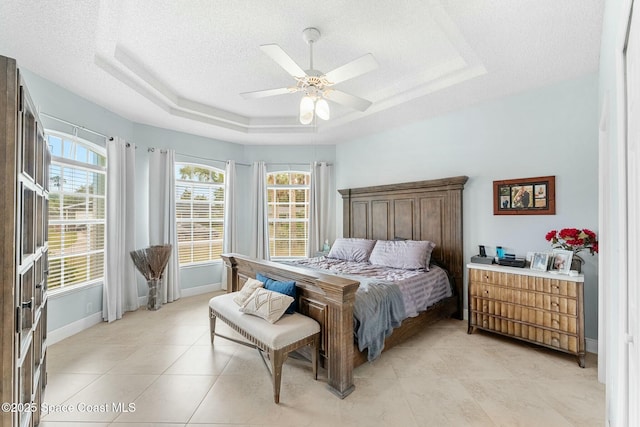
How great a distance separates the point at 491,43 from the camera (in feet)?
7.56

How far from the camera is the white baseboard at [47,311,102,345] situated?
2.99 metres

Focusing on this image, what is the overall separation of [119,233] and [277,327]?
293cm

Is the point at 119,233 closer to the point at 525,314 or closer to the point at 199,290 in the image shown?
the point at 199,290

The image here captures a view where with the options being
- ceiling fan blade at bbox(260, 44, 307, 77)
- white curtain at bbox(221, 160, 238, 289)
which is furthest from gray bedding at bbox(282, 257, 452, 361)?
white curtain at bbox(221, 160, 238, 289)

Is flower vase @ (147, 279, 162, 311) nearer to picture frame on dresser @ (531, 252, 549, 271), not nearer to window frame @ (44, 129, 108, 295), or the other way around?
window frame @ (44, 129, 108, 295)

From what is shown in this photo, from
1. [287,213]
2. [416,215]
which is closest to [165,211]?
A: [287,213]

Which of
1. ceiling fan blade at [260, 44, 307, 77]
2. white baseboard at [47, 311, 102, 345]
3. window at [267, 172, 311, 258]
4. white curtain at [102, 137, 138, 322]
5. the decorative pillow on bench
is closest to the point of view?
ceiling fan blade at [260, 44, 307, 77]

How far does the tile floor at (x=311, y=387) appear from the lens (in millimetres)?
1895

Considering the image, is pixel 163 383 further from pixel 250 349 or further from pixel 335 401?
pixel 335 401

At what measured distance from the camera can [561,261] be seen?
269 centimetres

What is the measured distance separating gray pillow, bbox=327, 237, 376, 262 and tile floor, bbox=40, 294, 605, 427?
138cm

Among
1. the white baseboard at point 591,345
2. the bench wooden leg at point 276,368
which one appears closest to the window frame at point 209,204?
the bench wooden leg at point 276,368

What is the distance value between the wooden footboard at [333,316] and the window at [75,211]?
2.84 metres

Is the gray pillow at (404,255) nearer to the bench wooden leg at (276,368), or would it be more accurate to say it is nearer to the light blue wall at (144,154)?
the bench wooden leg at (276,368)
